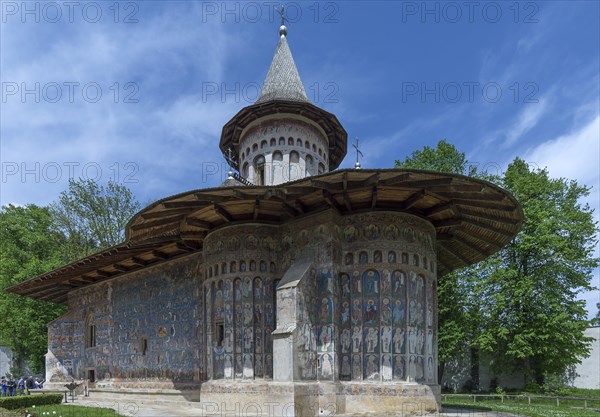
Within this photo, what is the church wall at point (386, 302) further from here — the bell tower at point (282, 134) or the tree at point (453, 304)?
the tree at point (453, 304)

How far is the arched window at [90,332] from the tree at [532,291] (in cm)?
1757

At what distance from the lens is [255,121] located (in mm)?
20766

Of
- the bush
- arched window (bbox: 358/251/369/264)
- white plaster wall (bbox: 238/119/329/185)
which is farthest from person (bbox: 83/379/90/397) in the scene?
arched window (bbox: 358/251/369/264)

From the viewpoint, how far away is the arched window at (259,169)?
20.5m

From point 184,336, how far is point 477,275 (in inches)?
656

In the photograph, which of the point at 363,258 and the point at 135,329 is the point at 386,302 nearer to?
the point at 363,258

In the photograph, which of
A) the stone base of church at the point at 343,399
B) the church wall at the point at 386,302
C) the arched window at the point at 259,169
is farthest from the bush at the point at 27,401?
the church wall at the point at 386,302

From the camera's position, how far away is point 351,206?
1414 centimetres

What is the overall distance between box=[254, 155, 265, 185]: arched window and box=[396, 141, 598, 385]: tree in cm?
1222

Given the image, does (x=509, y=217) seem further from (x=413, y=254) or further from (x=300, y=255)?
(x=300, y=255)

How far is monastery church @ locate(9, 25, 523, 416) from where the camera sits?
42.3 ft

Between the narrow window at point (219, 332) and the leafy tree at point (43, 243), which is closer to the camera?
the narrow window at point (219, 332)

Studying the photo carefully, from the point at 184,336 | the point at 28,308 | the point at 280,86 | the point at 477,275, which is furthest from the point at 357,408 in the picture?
the point at 28,308

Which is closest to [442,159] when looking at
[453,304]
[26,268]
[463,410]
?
[453,304]
